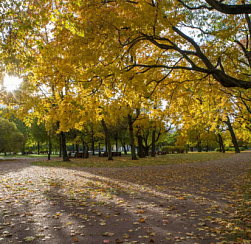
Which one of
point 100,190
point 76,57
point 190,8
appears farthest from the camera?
point 190,8

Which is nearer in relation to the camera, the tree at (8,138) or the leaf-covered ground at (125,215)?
the leaf-covered ground at (125,215)

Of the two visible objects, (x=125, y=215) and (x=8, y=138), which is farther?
(x=8, y=138)

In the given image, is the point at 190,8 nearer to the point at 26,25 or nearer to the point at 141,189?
the point at 26,25

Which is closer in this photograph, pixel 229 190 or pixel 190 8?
pixel 229 190

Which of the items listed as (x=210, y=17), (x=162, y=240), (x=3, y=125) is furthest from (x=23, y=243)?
(x=3, y=125)

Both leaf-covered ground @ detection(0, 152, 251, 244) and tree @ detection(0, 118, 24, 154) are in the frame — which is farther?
tree @ detection(0, 118, 24, 154)

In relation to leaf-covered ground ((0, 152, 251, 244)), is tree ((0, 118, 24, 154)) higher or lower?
higher

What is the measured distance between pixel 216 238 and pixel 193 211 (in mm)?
1491

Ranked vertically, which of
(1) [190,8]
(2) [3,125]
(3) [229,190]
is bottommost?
(3) [229,190]

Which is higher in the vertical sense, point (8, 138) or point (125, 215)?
point (8, 138)

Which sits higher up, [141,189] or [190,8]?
[190,8]

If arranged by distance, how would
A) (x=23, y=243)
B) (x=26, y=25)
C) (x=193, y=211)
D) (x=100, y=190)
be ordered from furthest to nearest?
1. (x=100, y=190)
2. (x=26, y=25)
3. (x=193, y=211)
4. (x=23, y=243)

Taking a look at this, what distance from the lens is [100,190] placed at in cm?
734

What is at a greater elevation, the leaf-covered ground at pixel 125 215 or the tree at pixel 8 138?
the tree at pixel 8 138
